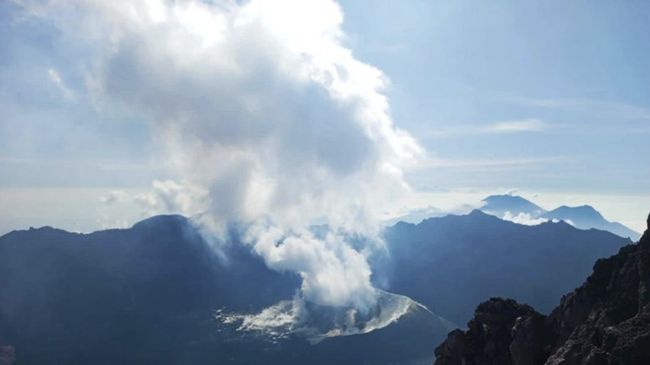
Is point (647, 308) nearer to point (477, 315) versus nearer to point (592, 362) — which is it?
point (592, 362)

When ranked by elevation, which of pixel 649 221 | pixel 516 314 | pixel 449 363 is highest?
pixel 649 221

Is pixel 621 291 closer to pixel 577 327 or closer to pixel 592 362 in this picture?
pixel 577 327

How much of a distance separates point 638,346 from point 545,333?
2564cm

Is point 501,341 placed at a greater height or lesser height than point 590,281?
lesser

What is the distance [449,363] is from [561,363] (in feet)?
97.9

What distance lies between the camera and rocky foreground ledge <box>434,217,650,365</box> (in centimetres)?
6084

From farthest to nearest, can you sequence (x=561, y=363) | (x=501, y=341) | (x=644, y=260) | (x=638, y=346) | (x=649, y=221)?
1. (x=501, y=341)
2. (x=649, y=221)
3. (x=644, y=260)
4. (x=561, y=363)
5. (x=638, y=346)

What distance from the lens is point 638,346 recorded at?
189 ft

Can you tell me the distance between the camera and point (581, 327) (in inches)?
2815

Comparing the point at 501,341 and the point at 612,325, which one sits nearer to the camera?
the point at 612,325

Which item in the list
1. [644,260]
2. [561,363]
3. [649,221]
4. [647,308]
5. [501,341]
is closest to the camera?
[647,308]

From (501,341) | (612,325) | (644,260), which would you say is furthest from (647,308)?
(501,341)

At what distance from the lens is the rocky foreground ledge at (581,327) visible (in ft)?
200

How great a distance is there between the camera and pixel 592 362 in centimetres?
6106
